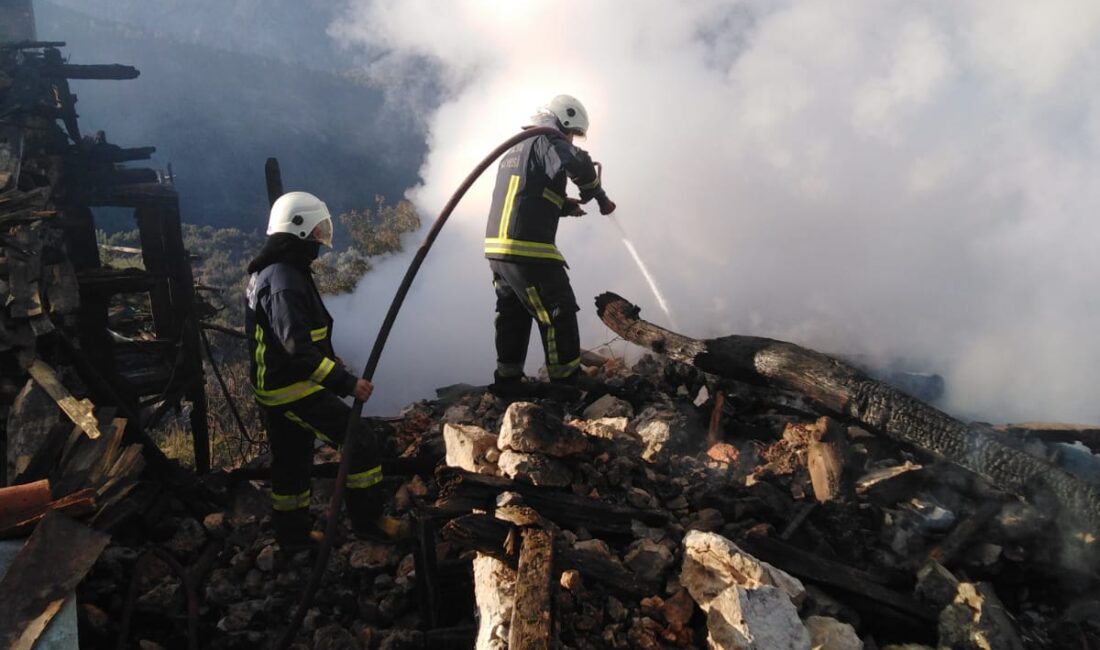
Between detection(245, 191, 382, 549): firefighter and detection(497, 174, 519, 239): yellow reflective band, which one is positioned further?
detection(497, 174, 519, 239): yellow reflective band

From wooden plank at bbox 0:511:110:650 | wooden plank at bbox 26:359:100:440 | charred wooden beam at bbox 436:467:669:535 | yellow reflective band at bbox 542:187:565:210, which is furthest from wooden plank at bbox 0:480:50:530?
yellow reflective band at bbox 542:187:565:210

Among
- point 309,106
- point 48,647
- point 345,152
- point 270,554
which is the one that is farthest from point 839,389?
point 309,106

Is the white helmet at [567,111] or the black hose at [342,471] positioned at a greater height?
the white helmet at [567,111]

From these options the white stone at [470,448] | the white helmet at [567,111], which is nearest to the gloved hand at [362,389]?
the white stone at [470,448]

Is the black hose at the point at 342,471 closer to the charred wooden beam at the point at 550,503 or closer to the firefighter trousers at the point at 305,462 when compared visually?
the firefighter trousers at the point at 305,462

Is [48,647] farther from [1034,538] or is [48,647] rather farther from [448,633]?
[1034,538]

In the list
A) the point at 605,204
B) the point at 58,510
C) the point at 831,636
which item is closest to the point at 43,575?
the point at 58,510

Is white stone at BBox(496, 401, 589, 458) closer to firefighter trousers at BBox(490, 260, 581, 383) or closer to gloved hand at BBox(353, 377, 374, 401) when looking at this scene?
gloved hand at BBox(353, 377, 374, 401)

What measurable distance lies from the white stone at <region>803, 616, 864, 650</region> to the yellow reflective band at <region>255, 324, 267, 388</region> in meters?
2.71

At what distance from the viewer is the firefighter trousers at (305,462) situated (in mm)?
3420

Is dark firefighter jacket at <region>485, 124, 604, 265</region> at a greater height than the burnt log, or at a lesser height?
greater

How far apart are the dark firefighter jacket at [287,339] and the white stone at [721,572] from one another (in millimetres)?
1766

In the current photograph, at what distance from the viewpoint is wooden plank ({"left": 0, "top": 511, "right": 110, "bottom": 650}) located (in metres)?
2.39

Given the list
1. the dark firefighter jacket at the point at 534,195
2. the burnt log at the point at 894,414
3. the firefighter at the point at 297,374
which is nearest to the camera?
the burnt log at the point at 894,414
